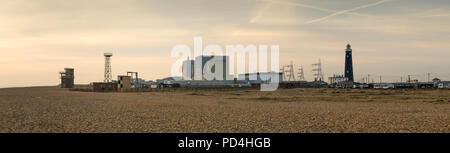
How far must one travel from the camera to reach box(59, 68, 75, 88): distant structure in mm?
108812

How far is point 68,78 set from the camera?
357 ft

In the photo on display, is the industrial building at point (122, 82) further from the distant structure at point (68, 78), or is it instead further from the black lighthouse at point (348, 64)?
the black lighthouse at point (348, 64)

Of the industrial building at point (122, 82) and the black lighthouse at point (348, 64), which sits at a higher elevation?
the black lighthouse at point (348, 64)

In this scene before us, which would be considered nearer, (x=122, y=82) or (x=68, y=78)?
(x=122, y=82)

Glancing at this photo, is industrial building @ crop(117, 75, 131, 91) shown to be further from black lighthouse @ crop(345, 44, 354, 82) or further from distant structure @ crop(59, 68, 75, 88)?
black lighthouse @ crop(345, 44, 354, 82)

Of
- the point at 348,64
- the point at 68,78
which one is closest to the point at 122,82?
the point at 68,78

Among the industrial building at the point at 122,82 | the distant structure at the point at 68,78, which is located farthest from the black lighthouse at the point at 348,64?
the distant structure at the point at 68,78

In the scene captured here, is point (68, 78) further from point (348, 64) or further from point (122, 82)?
point (348, 64)

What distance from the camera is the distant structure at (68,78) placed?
357 ft

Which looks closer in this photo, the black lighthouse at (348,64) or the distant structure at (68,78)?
the distant structure at (68,78)

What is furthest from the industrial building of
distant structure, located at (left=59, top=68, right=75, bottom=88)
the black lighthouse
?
the black lighthouse
